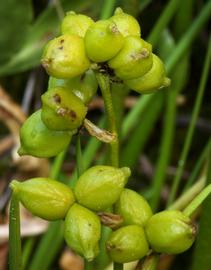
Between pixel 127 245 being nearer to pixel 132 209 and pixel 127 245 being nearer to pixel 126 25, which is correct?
pixel 132 209

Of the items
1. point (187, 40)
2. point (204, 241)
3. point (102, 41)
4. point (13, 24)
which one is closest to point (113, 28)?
point (102, 41)

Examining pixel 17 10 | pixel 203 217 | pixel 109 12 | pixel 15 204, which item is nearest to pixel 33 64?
pixel 17 10

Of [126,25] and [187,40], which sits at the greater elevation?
[126,25]

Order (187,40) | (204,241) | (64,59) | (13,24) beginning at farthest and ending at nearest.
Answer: (13,24), (187,40), (204,241), (64,59)

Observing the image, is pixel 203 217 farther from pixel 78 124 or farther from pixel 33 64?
pixel 33 64

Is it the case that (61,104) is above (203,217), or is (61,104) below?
above

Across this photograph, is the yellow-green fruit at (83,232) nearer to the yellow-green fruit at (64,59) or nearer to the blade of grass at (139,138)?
the yellow-green fruit at (64,59)
